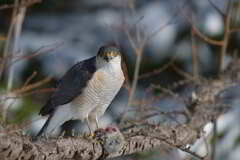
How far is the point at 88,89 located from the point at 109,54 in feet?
0.95

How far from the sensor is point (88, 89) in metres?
3.80

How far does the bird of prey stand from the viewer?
372 cm

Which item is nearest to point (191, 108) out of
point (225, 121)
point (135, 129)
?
point (135, 129)

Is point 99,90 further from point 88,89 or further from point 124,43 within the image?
point 124,43

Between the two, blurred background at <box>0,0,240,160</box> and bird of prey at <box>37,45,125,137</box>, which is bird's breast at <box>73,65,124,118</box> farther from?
blurred background at <box>0,0,240,160</box>

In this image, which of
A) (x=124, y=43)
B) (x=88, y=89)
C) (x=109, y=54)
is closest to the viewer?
(x=109, y=54)

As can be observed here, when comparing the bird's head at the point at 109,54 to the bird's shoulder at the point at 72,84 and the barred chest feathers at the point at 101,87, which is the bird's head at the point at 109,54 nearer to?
the barred chest feathers at the point at 101,87

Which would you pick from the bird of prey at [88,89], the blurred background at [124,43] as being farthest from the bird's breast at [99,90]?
the blurred background at [124,43]

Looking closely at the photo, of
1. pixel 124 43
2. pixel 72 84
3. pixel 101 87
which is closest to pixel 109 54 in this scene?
pixel 101 87

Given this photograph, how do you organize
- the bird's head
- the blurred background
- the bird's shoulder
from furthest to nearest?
the blurred background < the bird's shoulder < the bird's head

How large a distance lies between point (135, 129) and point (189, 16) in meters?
1.32

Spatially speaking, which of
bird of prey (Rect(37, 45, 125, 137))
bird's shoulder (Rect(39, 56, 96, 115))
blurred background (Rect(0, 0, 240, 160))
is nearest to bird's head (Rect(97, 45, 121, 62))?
bird of prey (Rect(37, 45, 125, 137))

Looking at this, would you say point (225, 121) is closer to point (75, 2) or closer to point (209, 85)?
point (209, 85)

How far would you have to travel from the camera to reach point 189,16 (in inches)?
177
